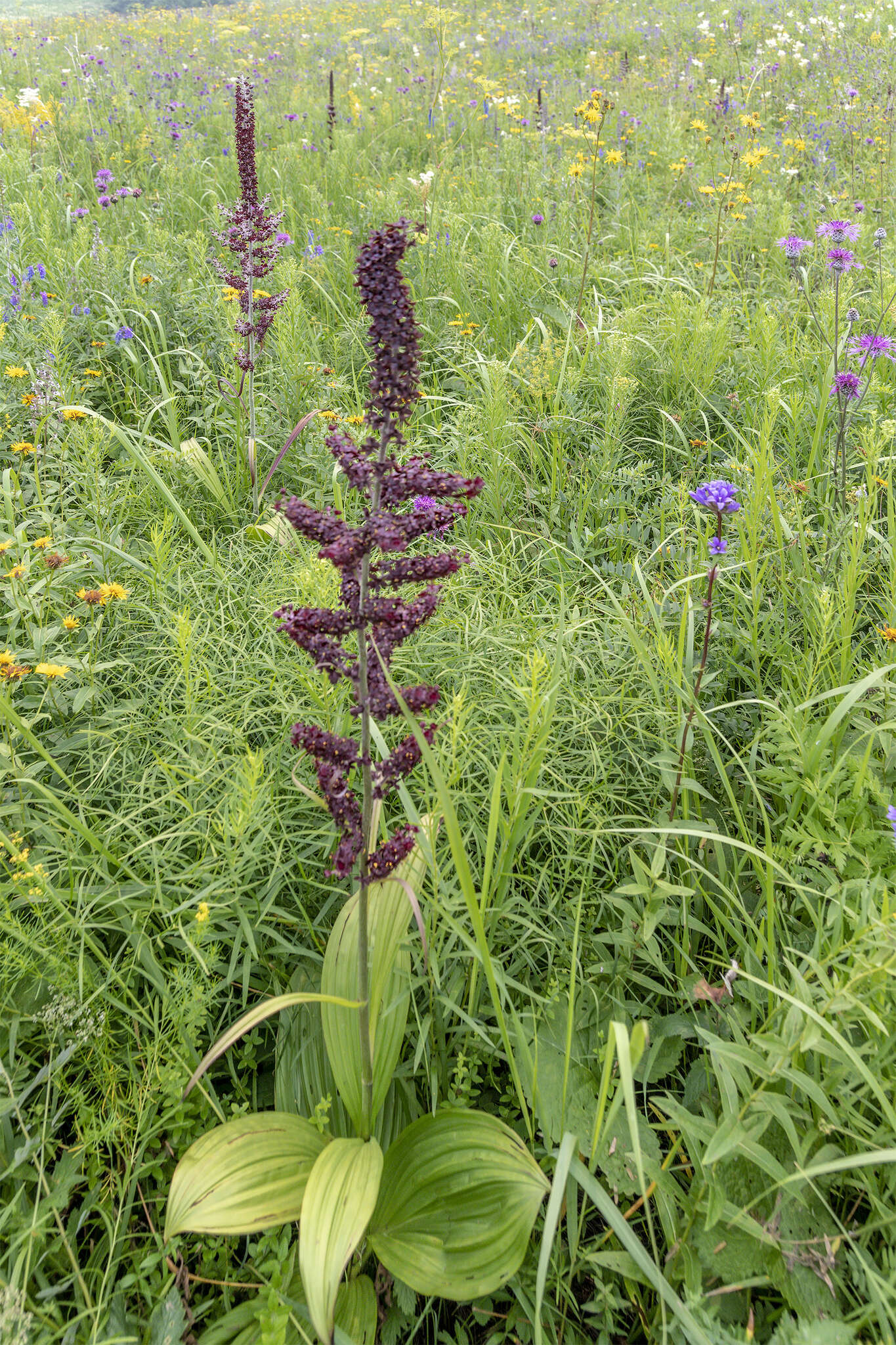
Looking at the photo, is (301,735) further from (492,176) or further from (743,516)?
(492,176)

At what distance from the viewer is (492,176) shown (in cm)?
498

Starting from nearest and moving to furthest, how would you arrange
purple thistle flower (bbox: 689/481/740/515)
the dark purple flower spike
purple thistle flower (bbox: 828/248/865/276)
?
purple thistle flower (bbox: 689/481/740/515) → purple thistle flower (bbox: 828/248/865/276) → the dark purple flower spike

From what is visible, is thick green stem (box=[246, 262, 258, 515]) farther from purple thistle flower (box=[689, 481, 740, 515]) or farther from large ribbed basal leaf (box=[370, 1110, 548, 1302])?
large ribbed basal leaf (box=[370, 1110, 548, 1302])

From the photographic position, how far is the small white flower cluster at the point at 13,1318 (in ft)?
3.51

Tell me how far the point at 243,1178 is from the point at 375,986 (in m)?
0.34

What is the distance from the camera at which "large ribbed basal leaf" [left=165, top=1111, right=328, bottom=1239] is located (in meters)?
1.21

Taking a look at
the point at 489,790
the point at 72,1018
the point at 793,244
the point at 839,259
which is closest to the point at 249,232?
the point at 839,259

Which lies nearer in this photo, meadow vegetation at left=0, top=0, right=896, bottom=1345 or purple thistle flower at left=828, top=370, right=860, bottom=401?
meadow vegetation at left=0, top=0, right=896, bottom=1345

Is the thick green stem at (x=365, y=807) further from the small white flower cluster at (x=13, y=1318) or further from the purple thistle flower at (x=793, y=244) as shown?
the purple thistle flower at (x=793, y=244)

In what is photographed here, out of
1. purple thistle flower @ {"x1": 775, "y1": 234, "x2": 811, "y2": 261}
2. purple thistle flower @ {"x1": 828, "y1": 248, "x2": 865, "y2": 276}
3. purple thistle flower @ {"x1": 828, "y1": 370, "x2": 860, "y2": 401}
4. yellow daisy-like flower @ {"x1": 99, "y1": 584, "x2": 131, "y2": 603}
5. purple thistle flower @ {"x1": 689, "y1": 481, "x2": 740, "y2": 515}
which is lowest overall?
yellow daisy-like flower @ {"x1": 99, "y1": 584, "x2": 131, "y2": 603}

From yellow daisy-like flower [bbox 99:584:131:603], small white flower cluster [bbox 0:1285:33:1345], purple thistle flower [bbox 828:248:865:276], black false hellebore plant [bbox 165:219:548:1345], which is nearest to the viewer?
small white flower cluster [bbox 0:1285:33:1345]

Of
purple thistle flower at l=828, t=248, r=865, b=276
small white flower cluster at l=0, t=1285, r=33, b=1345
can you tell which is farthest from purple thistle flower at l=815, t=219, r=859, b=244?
small white flower cluster at l=0, t=1285, r=33, b=1345

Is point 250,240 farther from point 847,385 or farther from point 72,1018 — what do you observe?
point 72,1018

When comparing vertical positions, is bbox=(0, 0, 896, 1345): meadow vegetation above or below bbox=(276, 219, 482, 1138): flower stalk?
below
